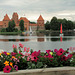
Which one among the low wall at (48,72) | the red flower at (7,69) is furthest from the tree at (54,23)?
the red flower at (7,69)

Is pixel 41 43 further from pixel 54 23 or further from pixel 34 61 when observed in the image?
pixel 54 23

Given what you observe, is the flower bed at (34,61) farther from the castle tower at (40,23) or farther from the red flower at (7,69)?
the castle tower at (40,23)

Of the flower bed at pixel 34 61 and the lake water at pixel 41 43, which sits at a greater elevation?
the flower bed at pixel 34 61

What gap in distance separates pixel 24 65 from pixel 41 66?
415mm

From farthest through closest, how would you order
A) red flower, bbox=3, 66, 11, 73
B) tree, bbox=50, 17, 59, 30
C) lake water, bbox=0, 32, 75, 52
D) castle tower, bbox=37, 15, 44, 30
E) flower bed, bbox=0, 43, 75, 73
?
castle tower, bbox=37, 15, 44, 30, tree, bbox=50, 17, 59, 30, lake water, bbox=0, 32, 75, 52, flower bed, bbox=0, 43, 75, 73, red flower, bbox=3, 66, 11, 73

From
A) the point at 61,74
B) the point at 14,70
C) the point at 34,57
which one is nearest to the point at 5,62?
the point at 14,70

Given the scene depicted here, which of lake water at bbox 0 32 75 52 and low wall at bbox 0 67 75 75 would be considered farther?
lake water at bbox 0 32 75 52

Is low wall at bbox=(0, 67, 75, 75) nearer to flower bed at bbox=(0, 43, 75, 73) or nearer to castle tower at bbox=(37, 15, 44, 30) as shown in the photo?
flower bed at bbox=(0, 43, 75, 73)

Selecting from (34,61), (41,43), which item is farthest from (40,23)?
(34,61)

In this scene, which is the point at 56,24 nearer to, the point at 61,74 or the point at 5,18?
the point at 5,18

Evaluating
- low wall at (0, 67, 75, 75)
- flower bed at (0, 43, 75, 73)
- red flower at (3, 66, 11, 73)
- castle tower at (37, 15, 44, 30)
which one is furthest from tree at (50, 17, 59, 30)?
red flower at (3, 66, 11, 73)

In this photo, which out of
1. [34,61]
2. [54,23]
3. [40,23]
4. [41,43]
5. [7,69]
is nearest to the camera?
[7,69]

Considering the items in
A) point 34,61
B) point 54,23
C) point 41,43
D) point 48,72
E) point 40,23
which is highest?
point 40,23

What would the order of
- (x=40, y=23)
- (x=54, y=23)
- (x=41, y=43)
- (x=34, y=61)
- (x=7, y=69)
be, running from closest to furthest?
(x=7, y=69) < (x=34, y=61) < (x=41, y=43) < (x=54, y=23) < (x=40, y=23)
